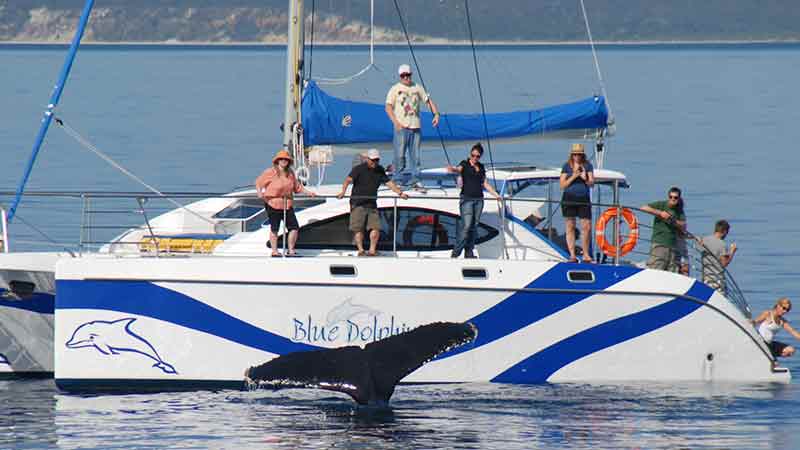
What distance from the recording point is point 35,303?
68.1 ft

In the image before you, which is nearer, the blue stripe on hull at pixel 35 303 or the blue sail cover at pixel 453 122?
the blue stripe on hull at pixel 35 303

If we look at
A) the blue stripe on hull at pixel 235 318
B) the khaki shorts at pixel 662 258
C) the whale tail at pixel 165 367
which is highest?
the khaki shorts at pixel 662 258

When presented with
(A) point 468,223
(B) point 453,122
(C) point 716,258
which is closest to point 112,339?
(A) point 468,223

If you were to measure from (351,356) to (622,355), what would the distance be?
11.8 ft

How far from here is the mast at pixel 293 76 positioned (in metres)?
22.4

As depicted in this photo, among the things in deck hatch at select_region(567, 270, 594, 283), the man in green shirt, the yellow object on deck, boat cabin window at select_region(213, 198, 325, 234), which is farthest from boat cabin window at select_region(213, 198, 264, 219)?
the man in green shirt

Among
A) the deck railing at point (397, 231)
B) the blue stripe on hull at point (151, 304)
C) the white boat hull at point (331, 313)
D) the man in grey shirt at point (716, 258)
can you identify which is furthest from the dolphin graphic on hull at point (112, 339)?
the man in grey shirt at point (716, 258)

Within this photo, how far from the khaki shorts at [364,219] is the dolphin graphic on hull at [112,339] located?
3.07m

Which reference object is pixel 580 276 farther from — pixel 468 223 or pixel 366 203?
pixel 366 203

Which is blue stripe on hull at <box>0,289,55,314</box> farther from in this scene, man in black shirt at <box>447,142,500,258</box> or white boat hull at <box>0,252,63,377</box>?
man in black shirt at <box>447,142,500,258</box>

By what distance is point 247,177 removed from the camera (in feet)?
148

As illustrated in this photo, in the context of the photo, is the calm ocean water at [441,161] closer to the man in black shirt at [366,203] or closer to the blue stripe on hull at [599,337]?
the blue stripe on hull at [599,337]

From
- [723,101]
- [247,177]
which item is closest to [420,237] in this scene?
[247,177]

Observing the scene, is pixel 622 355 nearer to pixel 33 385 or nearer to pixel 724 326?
pixel 724 326
